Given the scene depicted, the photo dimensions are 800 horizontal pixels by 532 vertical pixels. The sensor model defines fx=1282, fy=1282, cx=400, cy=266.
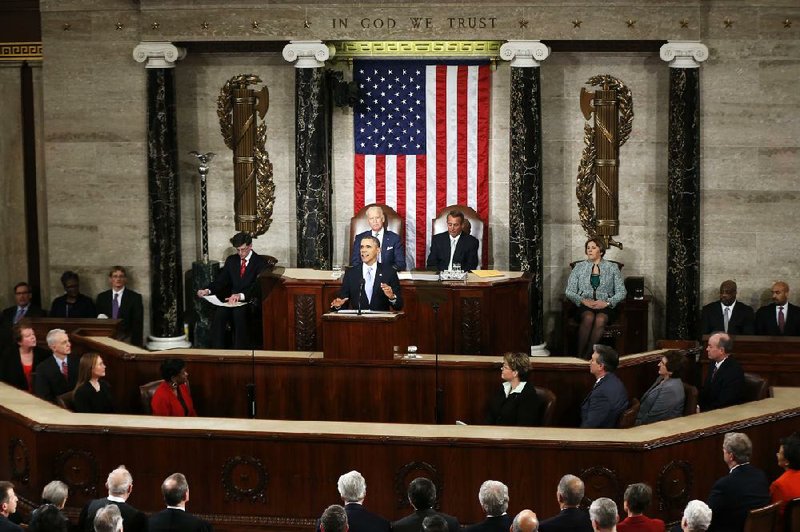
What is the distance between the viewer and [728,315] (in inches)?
613

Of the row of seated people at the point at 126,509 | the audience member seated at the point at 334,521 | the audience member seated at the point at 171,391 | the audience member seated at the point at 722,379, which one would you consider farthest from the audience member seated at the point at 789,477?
the audience member seated at the point at 171,391

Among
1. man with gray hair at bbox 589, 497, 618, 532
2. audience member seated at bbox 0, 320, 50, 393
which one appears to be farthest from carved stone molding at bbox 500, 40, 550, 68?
man with gray hair at bbox 589, 497, 618, 532

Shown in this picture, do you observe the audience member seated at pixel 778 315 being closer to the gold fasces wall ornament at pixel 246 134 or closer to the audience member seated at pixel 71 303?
the gold fasces wall ornament at pixel 246 134

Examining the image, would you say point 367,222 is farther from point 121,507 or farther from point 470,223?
point 121,507

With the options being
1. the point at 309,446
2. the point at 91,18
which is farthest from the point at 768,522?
the point at 91,18

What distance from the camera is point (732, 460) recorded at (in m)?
8.98

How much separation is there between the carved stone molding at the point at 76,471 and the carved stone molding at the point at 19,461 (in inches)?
11.1

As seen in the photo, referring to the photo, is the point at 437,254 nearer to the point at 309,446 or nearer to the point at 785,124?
the point at 785,124

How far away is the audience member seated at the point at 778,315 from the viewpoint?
1545 cm

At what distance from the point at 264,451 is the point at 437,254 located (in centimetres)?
629

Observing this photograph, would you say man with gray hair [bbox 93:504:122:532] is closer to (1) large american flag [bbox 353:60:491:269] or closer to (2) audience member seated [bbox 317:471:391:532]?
(2) audience member seated [bbox 317:471:391:532]

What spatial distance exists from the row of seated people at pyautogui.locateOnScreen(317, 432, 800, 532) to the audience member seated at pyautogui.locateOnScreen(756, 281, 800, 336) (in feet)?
21.6

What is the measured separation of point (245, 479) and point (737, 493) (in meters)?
3.73

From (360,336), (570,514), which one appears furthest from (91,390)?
(570,514)
